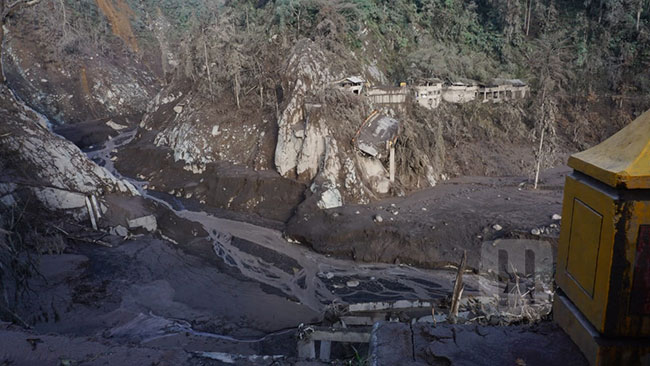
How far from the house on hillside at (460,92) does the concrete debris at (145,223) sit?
22.7 meters

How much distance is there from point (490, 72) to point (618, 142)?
3417 cm

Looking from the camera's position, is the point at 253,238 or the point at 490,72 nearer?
the point at 253,238

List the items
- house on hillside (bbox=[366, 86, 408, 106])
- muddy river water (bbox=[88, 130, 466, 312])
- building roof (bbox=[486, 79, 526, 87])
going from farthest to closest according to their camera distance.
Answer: building roof (bbox=[486, 79, 526, 87]), house on hillside (bbox=[366, 86, 408, 106]), muddy river water (bbox=[88, 130, 466, 312])

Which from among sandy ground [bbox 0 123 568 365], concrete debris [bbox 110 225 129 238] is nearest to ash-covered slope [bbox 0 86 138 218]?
concrete debris [bbox 110 225 129 238]

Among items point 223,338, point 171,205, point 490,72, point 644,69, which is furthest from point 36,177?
point 644,69

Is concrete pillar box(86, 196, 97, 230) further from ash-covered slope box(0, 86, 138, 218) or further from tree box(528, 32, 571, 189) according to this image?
tree box(528, 32, 571, 189)

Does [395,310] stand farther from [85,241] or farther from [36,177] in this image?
[36,177]

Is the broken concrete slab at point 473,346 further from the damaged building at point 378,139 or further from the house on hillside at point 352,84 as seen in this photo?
the house on hillside at point 352,84

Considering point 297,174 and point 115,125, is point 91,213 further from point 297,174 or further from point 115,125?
point 115,125

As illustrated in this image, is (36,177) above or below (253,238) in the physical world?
Answer: above

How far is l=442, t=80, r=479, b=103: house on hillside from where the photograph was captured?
30.7 meters

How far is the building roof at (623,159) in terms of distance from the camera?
7.84 ft

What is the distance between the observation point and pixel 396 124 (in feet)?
78.8

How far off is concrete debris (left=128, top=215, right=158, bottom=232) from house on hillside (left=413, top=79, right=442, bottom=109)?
19.7 metres
